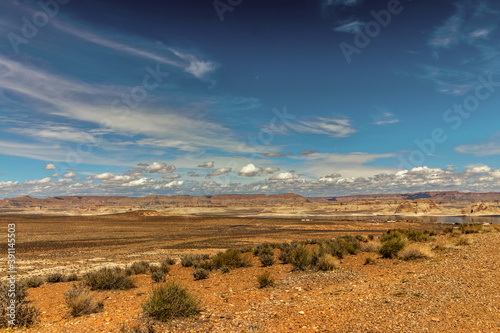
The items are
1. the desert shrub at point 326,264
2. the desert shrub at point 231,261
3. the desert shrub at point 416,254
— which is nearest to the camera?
the desert shrub at point 326,264

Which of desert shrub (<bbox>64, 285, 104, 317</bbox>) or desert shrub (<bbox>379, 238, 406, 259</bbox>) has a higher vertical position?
desert shrub (<bbox>64, 285, 104, 317</bbox>)

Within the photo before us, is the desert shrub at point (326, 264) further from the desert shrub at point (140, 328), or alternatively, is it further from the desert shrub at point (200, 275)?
the desert shrub at point (140, 328)

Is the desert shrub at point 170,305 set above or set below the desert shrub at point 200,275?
above

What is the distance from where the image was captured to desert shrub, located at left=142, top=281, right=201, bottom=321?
7.27 meters

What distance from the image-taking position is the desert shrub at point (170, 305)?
23.8 ft

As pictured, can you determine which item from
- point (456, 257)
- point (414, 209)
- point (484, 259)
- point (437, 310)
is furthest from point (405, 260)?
point (414, 209)

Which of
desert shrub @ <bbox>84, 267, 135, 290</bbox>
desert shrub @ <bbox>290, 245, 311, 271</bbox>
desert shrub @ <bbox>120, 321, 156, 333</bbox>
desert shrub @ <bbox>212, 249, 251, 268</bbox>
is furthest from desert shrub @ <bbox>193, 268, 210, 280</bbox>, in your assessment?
desert shrub @ <bbox>120, 321, 156, 333</bbox>

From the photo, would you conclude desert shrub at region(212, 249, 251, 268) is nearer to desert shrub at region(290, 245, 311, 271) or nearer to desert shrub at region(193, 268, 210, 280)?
desert shrub at region(193, 268, 210, 280)

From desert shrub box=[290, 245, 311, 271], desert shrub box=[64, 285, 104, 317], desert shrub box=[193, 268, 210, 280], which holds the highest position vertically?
desert shrub box=[64, 285, 104, 317]

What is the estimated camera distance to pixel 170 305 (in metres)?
7.43

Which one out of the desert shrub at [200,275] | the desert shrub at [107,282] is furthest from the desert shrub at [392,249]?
the desert shrub at [107,282]

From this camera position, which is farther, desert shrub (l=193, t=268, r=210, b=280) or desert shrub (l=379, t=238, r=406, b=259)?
desert shrub (l=379, t=238, r=406, b=259)

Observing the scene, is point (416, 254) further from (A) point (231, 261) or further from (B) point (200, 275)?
(B) point (200, 275)


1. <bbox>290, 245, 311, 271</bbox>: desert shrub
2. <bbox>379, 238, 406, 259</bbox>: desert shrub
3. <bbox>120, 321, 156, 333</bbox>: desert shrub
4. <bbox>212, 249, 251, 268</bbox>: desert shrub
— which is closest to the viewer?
<bbox>120, 321, 156, 333</bbox>: desert shrub
